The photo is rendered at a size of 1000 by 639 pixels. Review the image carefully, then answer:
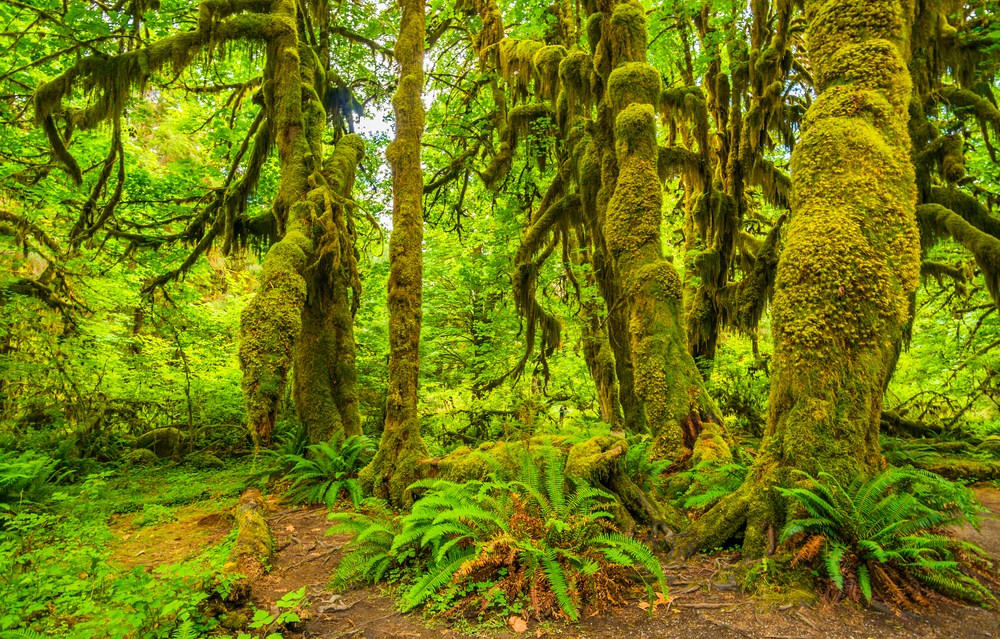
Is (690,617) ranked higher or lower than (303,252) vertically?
lower

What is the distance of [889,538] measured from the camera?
3209mm

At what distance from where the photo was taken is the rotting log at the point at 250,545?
4.27 m

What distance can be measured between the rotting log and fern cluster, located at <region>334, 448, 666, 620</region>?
3.00 feet

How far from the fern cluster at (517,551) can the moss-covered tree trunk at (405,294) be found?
1.36 meters

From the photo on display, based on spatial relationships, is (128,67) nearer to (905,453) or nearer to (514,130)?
(514,130)

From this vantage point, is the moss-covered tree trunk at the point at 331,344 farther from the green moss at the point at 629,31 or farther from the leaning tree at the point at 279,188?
the green moss at the point at 629,31

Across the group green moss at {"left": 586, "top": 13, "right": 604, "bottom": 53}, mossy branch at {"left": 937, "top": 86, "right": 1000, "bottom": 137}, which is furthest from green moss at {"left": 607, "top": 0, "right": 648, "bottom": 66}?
mossy branch at {"left": 937, "top": 86, "right": 1000, "bottom": 137}

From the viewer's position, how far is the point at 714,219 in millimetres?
8977

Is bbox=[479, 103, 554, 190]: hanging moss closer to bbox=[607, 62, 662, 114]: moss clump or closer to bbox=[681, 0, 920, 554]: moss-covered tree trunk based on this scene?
bbox=[607, 62, 662, 114]: moss clump

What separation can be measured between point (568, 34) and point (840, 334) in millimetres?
8122

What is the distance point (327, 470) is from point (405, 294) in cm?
297

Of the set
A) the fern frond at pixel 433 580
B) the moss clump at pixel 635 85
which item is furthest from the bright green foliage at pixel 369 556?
the moss clump at pixel 635 85

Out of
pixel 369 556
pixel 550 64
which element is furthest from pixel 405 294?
pixel 550 64

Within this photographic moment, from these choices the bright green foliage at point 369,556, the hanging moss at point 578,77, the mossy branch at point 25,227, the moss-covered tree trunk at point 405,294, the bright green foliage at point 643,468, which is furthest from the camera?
the mossy branch at point 25,227
